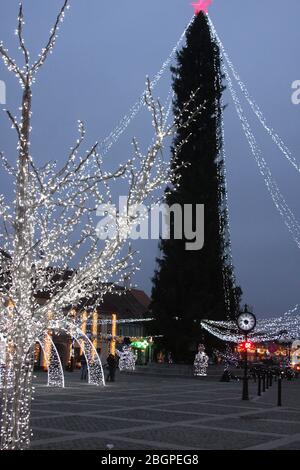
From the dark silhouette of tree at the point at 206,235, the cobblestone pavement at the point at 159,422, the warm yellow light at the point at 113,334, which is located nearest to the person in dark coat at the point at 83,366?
the cobblestone pavement at the point at 159,422

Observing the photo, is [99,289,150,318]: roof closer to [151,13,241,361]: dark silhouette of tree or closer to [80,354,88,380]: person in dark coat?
[151,13,241,361]: dark silhouette of tree

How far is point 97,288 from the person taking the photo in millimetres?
8055

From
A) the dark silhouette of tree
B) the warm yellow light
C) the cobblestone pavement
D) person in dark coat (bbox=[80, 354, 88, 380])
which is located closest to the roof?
the warm yellow light

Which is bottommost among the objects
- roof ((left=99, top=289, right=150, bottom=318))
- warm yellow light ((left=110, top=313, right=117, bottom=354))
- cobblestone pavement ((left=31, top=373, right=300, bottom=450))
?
cobblestone pavement ((left=31, top=373, right=300, bottom=450))

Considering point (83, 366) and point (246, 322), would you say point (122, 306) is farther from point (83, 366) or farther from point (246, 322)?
point (246, 322)

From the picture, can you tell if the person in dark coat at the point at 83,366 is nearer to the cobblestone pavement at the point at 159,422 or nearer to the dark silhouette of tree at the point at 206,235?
the cobblestone pavement at the point at 159,422

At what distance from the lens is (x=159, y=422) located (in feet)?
48.0

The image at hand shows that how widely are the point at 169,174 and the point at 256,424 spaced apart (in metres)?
9.54

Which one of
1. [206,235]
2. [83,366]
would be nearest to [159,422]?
[83,366]

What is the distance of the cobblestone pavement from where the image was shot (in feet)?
37.1

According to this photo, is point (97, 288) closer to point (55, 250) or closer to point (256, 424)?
point (55, 250)

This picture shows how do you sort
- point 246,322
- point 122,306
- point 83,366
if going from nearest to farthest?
point 246,322 < point 83,366 < point 122,306
